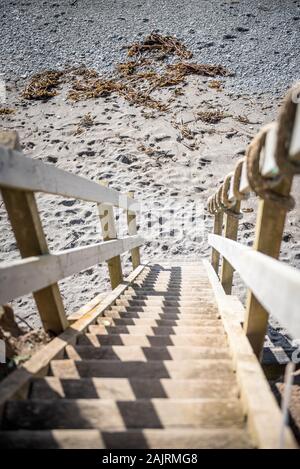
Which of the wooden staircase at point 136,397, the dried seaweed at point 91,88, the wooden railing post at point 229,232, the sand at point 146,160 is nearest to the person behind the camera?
the wooden staircase at point 136,397

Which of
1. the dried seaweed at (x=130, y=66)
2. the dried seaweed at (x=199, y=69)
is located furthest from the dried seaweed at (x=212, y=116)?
the dried seaweed at (x=130, y=66)

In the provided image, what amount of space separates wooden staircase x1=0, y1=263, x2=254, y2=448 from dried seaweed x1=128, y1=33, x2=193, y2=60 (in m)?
13.8

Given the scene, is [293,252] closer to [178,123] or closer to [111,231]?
[111,231]

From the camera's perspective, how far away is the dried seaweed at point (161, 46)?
12703 mm

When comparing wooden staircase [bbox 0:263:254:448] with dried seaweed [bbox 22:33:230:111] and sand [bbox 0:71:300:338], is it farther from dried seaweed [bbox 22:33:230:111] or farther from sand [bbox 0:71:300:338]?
dried seaweed [bbox 22:33:230:111]

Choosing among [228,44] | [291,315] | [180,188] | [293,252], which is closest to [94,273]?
[180,188]

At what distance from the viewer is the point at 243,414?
3.62 feet

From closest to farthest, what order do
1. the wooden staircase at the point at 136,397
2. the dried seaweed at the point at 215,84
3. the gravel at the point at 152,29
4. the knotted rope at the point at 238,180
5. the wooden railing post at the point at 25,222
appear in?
the wooden staircase at the point at 136,397 → the wooden railing post at the point at 25,222 → the knotted rope at the point at 238,180 → the dried seaweed at the point at 215,84 → the gravel at the point at 152,29

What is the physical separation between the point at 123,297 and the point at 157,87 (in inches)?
424

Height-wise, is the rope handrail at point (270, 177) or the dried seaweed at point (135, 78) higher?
the dried seaweed at point (135, 78)

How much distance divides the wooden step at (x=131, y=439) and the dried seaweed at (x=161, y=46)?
567 inches

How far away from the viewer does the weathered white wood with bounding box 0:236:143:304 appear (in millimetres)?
1240

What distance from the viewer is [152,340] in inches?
76.3

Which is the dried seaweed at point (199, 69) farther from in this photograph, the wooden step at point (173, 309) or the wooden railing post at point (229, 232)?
the wooden step at point (173, 309)
